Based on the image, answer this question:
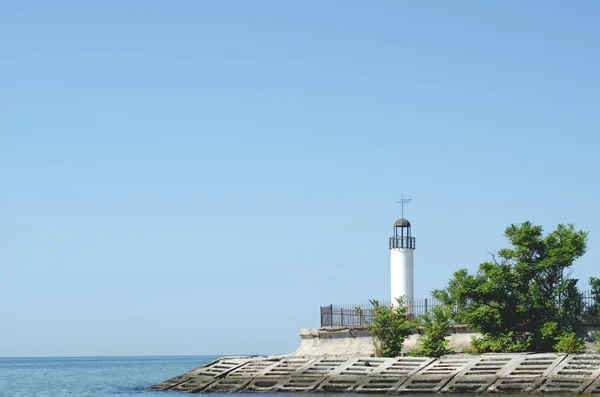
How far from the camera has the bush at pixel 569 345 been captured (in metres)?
42.4

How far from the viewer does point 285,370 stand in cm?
4672

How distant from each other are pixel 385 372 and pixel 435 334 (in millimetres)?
3877

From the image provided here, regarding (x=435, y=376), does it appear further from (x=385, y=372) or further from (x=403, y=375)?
(x=385, y=372)

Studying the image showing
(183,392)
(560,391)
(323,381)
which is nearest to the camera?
(560,391)

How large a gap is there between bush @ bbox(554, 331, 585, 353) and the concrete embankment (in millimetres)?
1484

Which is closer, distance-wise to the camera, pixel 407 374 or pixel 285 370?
pixel 407 374

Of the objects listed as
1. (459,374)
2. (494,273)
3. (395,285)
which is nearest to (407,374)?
(459,374)

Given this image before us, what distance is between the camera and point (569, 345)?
139ft

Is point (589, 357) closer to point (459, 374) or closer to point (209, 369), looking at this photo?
point (459, 374)

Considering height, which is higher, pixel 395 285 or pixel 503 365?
pixel 395 285

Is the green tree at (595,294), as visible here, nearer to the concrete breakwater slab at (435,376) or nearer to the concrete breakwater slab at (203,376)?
the concrete breakwater slab at (435,376)

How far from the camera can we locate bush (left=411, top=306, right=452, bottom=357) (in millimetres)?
45438

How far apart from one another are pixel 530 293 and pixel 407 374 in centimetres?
723

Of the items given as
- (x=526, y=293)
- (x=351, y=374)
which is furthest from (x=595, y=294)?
(x=351, y=374)
